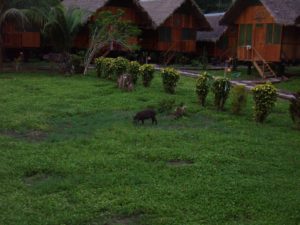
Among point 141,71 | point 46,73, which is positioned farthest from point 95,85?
point 46,73

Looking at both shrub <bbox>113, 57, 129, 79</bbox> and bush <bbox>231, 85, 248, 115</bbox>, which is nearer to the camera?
bush <bbox>231, 85, 248, 115</bbox>

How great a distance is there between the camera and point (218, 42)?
29297 mm

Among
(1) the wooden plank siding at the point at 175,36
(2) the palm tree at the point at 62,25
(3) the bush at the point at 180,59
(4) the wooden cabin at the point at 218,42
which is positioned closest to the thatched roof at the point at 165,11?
(1) the wooden plank siding at the point at 175,36

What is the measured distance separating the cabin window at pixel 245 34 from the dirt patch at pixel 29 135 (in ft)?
48.6

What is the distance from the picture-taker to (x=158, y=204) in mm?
5309

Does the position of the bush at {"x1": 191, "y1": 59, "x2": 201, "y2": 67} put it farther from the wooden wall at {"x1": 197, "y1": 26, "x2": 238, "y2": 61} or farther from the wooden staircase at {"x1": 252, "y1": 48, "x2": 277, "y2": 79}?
the wooden staircase at {"x1": 252, "y1": 48, "x2": 277, "y2": 79}

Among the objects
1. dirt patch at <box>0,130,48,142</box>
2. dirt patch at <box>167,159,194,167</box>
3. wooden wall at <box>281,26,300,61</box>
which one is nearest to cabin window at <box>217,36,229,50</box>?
wooden wall at <box>281,26,300,61</box>

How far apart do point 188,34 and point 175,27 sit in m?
1.04

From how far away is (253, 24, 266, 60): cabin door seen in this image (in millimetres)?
20719

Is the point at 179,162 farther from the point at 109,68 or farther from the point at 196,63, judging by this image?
the point at 196,63

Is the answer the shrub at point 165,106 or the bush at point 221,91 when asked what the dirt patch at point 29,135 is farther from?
the bush at point 221,91

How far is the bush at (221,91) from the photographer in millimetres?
11367

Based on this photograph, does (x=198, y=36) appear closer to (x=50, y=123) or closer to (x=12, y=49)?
(x=12, y=49)

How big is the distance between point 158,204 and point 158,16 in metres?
21.0
